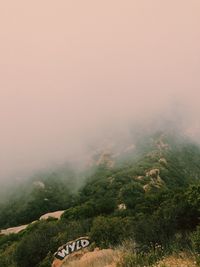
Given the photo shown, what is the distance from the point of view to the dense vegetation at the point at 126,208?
19375 mm

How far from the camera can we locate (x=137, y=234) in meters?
19.5

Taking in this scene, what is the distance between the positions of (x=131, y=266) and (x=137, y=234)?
385 centimetres

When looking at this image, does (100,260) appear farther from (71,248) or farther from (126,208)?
(126,208)

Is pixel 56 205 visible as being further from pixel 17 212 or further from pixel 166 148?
pixel 166 148

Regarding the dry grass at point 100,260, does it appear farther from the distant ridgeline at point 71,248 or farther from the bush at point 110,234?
the distant ridgeline at point 71,248

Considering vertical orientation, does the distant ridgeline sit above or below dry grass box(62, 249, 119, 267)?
below

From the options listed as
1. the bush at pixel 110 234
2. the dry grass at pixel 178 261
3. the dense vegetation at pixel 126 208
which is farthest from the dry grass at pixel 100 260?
the dry grass at pixel 178 261

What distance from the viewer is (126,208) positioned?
6103cm

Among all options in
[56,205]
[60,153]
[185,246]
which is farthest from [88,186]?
[185,246]

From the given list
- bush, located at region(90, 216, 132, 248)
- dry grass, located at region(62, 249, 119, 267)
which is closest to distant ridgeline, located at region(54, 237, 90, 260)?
bush, located at region(90, 216, 132, 248)

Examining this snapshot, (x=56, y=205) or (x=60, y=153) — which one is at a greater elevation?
(x=60, y=153)

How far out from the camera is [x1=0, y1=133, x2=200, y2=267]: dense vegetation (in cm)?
1938

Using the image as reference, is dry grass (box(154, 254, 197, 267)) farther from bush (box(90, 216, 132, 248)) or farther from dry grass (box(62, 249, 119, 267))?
bush (box(90, 216, 132, 248))

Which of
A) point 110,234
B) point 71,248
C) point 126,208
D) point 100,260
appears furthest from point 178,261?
point 126,208
